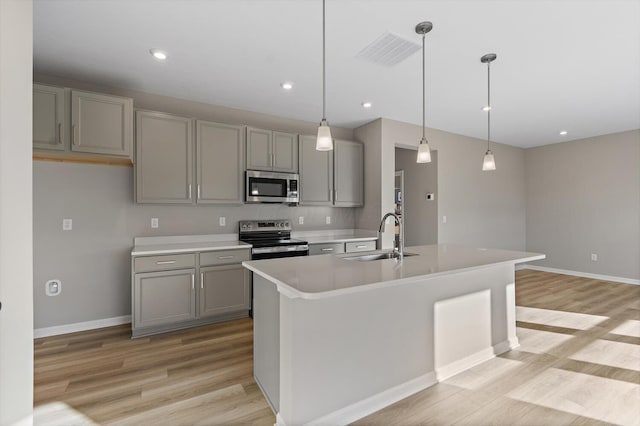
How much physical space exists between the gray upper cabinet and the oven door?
104cm

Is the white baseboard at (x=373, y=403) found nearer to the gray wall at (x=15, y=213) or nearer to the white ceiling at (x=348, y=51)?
the gray wall at (x=15, y=213)

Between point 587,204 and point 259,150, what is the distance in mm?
6079

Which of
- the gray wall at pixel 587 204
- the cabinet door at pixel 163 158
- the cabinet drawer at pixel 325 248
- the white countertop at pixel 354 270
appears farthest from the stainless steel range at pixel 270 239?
the gray wall at pixel 587 204

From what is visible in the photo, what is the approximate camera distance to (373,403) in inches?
75.0

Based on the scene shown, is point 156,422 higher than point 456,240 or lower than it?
lower

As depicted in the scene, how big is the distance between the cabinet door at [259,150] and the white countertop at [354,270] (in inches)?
76.7

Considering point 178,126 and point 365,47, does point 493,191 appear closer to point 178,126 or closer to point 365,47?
point 365,47

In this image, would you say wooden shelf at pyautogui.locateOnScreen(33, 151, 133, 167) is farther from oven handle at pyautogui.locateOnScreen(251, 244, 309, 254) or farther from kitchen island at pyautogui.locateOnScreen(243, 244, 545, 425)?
kitchen island at pyautogui.locateOnScreen(243, 244, 545, 425)

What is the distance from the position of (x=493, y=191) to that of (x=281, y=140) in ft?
14.4

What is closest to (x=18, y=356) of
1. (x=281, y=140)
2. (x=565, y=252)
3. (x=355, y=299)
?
(x=355, y=299)

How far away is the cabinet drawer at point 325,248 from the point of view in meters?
3.92

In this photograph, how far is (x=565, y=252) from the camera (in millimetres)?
6016

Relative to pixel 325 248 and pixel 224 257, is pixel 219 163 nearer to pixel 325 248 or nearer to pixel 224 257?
pixel 224 257

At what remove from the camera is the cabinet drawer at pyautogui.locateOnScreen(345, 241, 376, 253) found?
4.19 m
